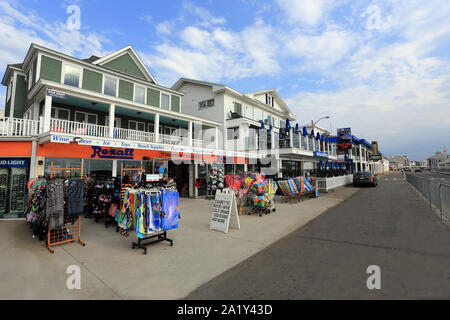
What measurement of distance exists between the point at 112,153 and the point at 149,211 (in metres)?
7.19

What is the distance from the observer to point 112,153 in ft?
34.3

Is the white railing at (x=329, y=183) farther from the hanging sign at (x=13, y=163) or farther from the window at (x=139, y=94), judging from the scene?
the hanging sign at (x=13, y=163)

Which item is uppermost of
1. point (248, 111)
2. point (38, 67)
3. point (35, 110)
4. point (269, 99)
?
point (269, 99)

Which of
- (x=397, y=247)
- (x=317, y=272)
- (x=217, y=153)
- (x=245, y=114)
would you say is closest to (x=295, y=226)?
(x=397, y=247)

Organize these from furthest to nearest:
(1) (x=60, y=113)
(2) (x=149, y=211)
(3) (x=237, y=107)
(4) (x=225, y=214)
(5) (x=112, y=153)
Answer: (3) (x=237, y=107) < (1) (x=60, y=113) < (5) (x=112, y=153) < (4) (x=225, y=214) < (2) (x=149, y=211)

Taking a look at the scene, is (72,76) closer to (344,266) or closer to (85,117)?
(85,117)

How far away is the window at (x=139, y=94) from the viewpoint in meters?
15.4

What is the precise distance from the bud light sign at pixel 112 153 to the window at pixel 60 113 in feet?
14.9

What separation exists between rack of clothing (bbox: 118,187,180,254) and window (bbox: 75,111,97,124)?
1090cm

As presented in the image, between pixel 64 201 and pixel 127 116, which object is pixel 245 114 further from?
pixel 64 201

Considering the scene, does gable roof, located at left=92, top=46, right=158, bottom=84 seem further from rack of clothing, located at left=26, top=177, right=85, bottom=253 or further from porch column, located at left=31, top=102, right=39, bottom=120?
rack of clothing, located at left=26, top=177, right=85, bottom=253

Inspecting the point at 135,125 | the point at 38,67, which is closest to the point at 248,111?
the point at 135,125

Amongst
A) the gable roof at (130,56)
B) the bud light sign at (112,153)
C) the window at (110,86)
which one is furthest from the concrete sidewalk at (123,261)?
the gable roof at (130,56)
